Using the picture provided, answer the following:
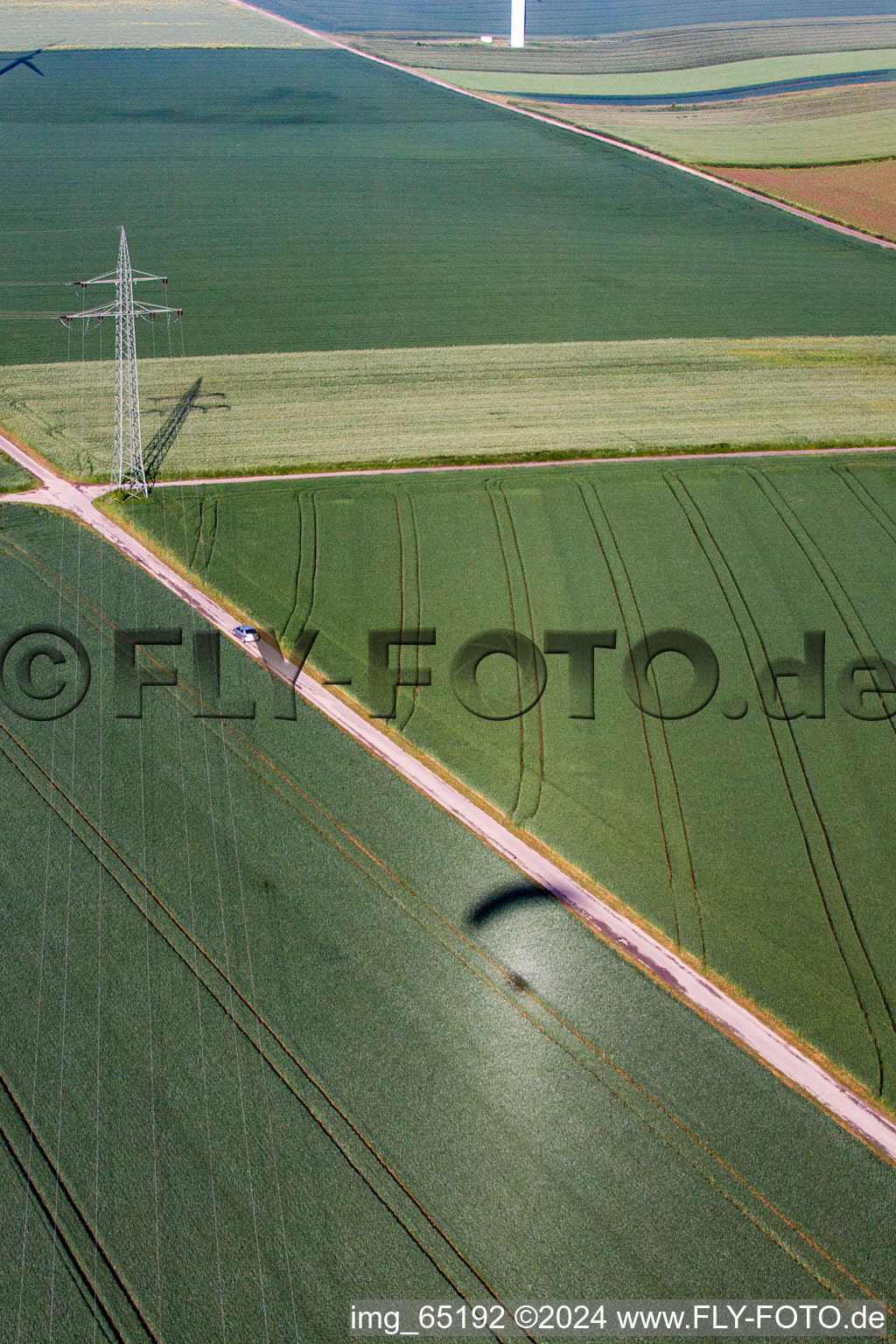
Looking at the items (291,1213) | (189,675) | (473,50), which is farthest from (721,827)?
(473,50)

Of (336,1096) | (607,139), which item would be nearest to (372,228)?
(607,139)

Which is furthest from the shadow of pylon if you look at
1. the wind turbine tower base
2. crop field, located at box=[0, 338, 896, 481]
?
the wind turbine tower base

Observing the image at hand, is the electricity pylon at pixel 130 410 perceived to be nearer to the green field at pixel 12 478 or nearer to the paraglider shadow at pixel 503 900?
the green field at pixel 12 478

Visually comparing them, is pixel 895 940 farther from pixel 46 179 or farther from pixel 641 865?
pixel 46 179

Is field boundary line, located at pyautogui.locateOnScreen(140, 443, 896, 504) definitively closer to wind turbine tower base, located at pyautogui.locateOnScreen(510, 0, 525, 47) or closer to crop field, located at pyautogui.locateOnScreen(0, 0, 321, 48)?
crop field, located at pyautogui.locateOnScreen(0, 0, 321, 48)

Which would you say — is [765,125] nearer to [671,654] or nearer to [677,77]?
[677,77]

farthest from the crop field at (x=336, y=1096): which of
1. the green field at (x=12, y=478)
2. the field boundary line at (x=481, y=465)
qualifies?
the green field at (x=12, y=478)
